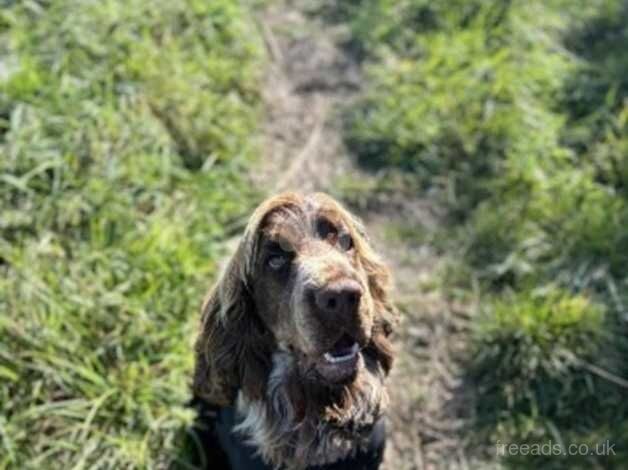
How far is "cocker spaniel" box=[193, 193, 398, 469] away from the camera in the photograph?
10.3 feet

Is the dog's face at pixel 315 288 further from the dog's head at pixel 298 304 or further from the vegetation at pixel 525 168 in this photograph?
the vegetation at pixel 525 168

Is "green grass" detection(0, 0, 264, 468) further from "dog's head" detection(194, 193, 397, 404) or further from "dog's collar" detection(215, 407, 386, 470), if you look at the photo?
"dog's head" detection(194, 193, 397, 404)

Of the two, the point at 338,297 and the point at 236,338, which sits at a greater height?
the point at 338,297

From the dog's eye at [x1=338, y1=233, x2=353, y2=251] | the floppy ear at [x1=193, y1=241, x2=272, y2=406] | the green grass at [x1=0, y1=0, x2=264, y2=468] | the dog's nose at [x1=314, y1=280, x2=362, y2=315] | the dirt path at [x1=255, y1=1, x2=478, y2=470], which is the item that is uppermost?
the dog's nose at [x1=314, y1=280, x2=362, y2=315]

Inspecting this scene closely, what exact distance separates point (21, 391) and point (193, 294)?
3.13 ft

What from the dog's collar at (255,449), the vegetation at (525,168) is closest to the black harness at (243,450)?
the dog's collar at (255,449)

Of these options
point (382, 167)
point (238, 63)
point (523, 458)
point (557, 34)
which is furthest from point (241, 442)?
point (557, 34)

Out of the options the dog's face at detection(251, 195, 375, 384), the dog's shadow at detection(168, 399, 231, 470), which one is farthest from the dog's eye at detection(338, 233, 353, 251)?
the dog's shadow at detection(168, 399, 231, 470)

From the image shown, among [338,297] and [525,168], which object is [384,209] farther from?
[338,297]

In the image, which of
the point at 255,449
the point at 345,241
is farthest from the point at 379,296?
the point at 255,449

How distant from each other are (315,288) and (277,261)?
0.91 feet

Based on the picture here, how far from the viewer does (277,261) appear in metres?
3.27

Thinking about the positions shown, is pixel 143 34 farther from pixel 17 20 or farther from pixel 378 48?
pixel 378 48

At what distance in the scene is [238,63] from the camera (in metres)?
6.09
